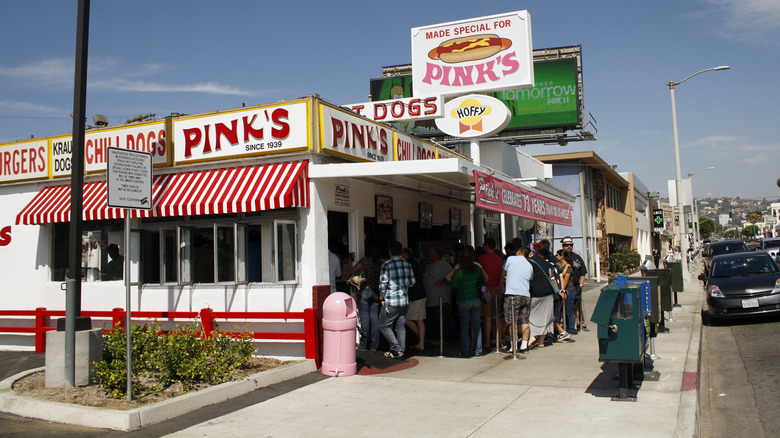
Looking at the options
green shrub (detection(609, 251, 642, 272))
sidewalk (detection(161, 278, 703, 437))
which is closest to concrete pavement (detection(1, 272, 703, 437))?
sidewalk (detection(161, 278, 703, 437))

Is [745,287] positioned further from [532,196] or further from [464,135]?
[464,135]

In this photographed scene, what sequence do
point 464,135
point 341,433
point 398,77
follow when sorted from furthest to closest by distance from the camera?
1. point 398,77
2. point 464,135
3. point 341,433

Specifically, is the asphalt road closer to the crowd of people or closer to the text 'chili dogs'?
the crowd of people

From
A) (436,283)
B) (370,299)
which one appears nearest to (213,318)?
(370,299)

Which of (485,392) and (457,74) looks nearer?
(485,392)

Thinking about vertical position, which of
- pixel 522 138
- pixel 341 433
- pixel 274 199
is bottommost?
pixel 341 433

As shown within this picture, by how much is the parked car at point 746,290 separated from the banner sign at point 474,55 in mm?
6501

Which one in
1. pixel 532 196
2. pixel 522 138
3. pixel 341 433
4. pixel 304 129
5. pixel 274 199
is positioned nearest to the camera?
pixel 341 433

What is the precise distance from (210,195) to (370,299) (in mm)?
3091

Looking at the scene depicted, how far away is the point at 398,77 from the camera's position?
1651 inches

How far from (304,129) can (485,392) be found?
487 cm

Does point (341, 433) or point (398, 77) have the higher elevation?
point (398, 77)

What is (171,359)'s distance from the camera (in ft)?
26.3

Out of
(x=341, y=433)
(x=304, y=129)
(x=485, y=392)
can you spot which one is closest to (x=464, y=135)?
(x=304, y=129)
